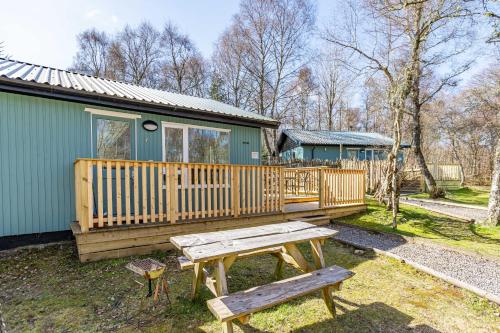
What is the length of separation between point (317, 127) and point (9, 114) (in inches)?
1140

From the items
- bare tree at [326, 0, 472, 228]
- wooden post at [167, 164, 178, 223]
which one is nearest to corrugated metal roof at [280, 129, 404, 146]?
bare tree at [326, 0, 472, 228]

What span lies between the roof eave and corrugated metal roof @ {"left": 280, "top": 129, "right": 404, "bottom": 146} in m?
13.4

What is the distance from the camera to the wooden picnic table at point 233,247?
2.68 metres

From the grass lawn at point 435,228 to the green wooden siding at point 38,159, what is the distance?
6.96 meters

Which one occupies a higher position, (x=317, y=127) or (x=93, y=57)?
(x=93, y=57)

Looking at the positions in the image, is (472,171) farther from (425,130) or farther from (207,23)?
(207,23)

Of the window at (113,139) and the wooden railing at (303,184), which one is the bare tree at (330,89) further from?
the window at (113,139)

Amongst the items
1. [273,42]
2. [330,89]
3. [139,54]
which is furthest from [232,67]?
[330,89]

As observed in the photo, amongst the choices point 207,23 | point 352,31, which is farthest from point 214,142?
point 207,23

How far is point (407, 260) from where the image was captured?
15.6 feet

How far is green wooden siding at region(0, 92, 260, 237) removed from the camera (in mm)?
4980

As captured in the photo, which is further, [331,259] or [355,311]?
[331,259]

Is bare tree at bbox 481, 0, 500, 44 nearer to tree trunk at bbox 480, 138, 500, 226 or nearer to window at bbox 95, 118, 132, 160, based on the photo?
tree trunk at bbox 480, 138, 500, 226

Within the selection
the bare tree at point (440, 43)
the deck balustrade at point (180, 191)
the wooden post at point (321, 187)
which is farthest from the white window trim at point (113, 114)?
the bare tree at point (440, 43)
